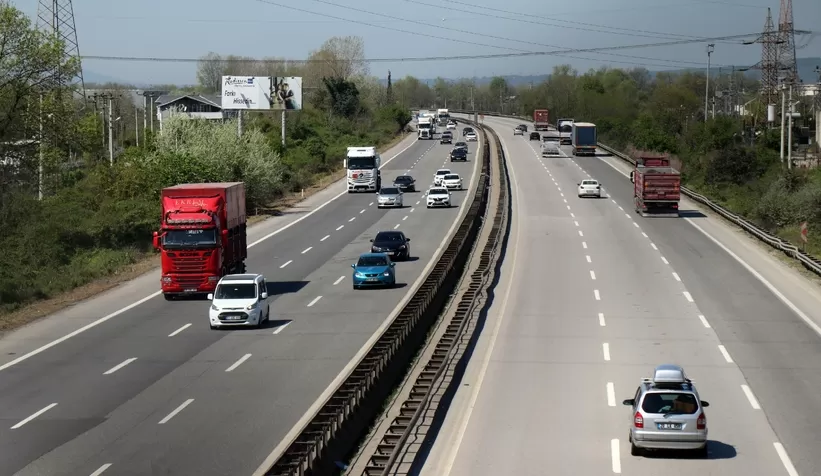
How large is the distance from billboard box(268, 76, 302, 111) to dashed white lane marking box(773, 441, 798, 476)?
3337 inches

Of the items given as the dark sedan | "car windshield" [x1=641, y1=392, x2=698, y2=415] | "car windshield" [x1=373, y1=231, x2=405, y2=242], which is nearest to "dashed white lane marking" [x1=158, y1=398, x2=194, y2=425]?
"car windshield" [x1=641, y1=392, x2=698, y2=415]

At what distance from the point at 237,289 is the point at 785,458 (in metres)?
18.7

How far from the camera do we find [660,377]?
19.9 meters

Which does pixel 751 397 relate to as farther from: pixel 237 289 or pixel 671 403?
pixel 237 289

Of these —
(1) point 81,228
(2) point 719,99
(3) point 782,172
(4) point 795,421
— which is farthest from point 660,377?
(2) point 719,99

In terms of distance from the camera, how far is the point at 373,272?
4044cm

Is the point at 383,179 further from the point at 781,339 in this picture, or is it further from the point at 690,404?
the point at 690,404

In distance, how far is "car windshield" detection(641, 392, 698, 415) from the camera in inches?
746

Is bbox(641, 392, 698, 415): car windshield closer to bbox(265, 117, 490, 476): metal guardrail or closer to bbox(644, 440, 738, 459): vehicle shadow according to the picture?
bbox(644, 440, 738, 459): vehicle shadow

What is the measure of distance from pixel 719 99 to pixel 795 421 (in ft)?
516

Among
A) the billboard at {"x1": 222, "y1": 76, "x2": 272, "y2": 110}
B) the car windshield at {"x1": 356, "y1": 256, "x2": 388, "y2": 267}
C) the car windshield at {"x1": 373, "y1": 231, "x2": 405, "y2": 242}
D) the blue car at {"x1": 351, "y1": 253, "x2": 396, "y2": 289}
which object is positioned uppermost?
the billboard at {"x1": 222, "y1": 76, "x2": 272, "y2": 110}

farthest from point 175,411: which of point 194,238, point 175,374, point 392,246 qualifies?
point 392,246

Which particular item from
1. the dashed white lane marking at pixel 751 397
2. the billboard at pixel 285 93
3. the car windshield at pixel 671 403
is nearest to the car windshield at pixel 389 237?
the dashed white lane marking at pixel 751 397

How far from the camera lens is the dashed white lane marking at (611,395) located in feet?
78.7
